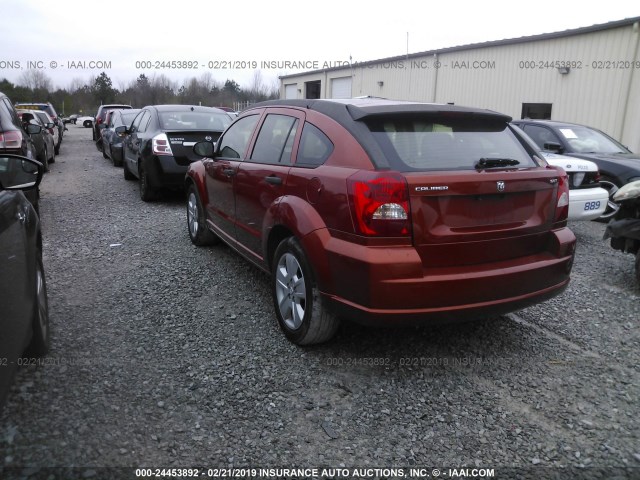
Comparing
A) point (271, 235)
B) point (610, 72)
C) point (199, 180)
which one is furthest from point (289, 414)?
point (610, 72)

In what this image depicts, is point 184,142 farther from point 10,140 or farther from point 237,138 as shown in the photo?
point 237,138

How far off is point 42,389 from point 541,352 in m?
3.27

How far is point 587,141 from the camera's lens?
866 centimetres

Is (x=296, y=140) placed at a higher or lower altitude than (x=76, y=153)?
higher

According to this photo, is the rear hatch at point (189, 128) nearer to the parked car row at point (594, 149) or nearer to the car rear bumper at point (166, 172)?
the car rear bumper at point (166, 172)

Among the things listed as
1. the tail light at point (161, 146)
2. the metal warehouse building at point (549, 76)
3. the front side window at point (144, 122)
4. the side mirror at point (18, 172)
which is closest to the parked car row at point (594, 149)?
the metal warehouse building at point (549, 76)

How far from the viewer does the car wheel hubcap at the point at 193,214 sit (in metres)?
6.07

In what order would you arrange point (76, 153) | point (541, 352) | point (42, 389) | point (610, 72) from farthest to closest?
point (76, 153) → point (610, 72) → point (541, 352) → point (42, 389)

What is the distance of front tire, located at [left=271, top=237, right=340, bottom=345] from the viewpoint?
11.0ft

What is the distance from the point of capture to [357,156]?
3131 mm

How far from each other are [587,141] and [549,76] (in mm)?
6565

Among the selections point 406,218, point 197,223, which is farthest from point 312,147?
point 197,223

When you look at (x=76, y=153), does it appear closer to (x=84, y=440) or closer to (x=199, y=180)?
(x=199, y=180)

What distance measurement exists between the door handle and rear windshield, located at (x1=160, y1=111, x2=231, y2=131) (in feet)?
16.9
